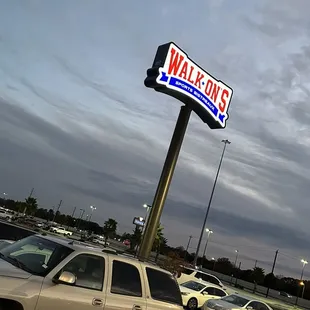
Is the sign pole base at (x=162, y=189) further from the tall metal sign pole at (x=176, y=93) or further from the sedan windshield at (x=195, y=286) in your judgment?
the sedan windshield at (x=195, y=286)

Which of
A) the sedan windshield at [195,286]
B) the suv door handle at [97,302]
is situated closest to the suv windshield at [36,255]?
the suv door handle at [97,302]

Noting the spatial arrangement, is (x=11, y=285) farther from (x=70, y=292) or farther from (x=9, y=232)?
(x=9, y=232)

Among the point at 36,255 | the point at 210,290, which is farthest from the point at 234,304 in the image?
the point at 36,255

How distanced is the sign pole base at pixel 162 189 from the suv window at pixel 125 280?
7437mm

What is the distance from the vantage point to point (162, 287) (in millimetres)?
7488

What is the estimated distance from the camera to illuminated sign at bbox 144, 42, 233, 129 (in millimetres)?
14781

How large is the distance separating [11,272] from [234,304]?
1293 cm

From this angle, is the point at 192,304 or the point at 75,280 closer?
the point at 75,280

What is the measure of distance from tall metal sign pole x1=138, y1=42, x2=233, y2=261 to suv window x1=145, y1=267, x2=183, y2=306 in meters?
6.58

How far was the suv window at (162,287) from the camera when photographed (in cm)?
730

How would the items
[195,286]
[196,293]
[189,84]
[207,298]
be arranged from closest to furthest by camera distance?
[189,84] < [196,293] < [207,298] < [195,286]

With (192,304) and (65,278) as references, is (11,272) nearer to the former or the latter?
(65,278)

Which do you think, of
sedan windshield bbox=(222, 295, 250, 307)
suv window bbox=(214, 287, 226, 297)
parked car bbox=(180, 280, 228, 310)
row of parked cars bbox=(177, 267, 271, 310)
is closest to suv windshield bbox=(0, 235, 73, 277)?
row of parked cars bbox=(177, 267, 271, 310)

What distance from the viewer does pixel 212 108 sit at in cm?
1664
